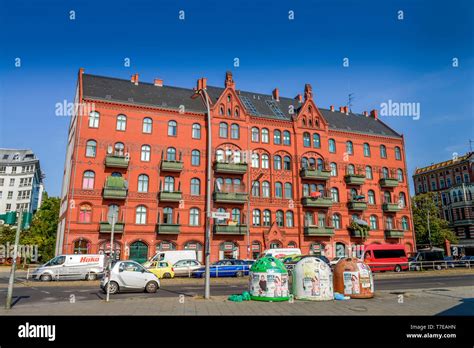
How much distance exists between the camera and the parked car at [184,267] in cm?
2795

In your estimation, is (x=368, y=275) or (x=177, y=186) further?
(x=177, y=186)

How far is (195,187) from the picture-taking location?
1478 inches

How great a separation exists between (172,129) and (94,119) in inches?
318

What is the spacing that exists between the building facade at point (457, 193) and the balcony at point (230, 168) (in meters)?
43.9

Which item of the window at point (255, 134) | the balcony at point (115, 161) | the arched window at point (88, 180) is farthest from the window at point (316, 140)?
the arched window at point (88, 180)

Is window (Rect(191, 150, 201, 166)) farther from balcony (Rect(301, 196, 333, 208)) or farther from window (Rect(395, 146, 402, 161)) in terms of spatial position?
window (Rect(395, 146, 402, 161))

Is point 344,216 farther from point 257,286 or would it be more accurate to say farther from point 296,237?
point 257,286

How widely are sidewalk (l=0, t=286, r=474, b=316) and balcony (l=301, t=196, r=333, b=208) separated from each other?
26780 millimetres

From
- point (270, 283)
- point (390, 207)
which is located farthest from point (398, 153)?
point (270, 283)

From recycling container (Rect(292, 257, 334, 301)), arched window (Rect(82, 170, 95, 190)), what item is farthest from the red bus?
arched window (Rect(82, 170, 95, 190))
